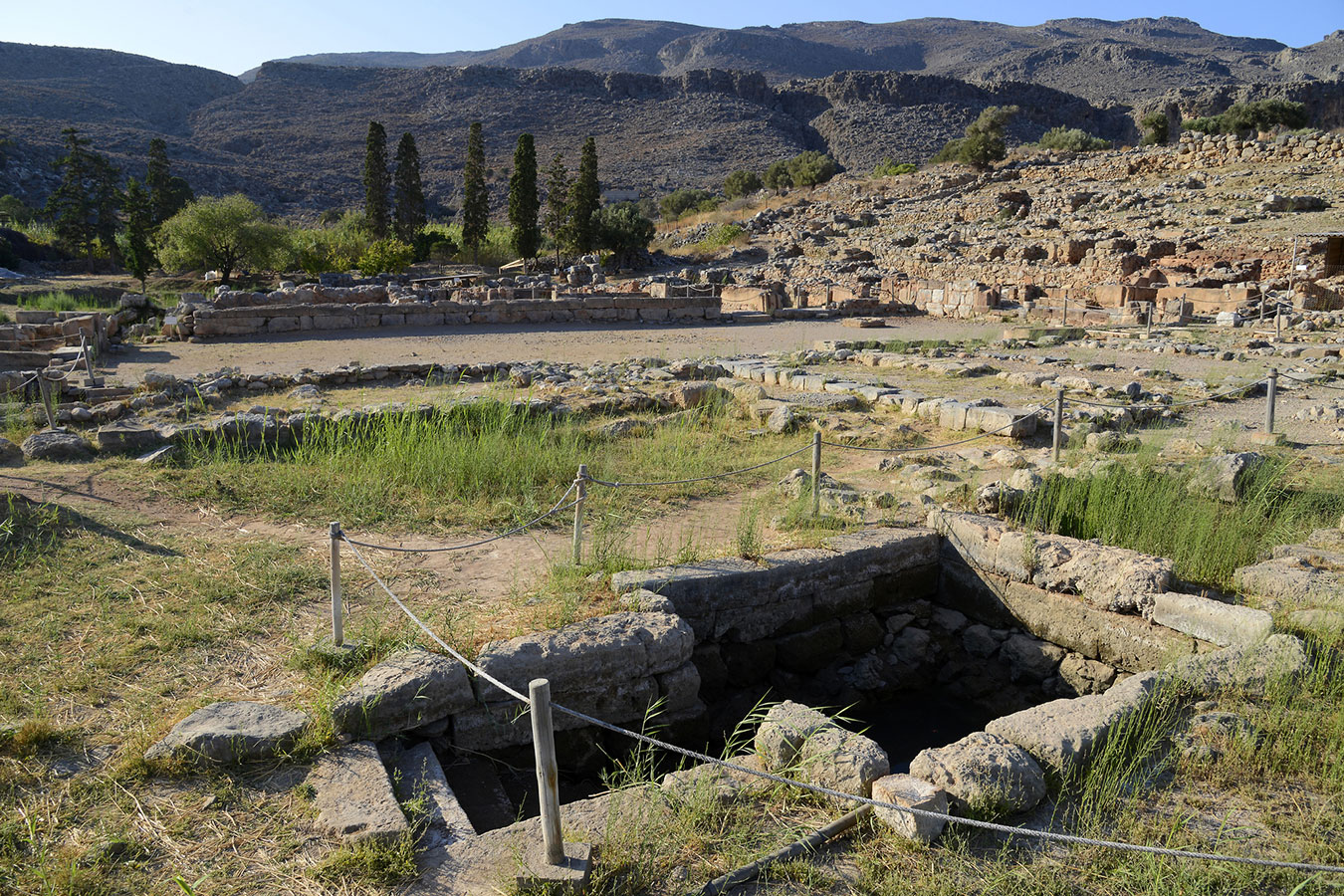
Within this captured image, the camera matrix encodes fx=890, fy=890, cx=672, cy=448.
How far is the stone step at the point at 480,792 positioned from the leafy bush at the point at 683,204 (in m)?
52.8

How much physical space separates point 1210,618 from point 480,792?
4.21 metres

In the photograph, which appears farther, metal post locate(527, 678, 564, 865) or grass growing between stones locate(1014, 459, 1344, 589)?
grass growing between stones locate(1014, 459, 1344, 589)

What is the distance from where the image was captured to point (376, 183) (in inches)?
1485

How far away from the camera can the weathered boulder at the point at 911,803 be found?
3.37 metres

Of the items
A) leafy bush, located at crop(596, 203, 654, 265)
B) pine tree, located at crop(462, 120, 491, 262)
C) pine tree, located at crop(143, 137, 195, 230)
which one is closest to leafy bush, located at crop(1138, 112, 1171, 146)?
leafy bush, located at crop(596, 203, 654, 265)

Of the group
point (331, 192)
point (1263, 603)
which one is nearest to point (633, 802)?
point (1263, 603)

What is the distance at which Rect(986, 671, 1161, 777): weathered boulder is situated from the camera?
3.88m

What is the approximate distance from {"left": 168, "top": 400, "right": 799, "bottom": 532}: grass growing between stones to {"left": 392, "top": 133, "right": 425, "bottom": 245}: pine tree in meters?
31.2

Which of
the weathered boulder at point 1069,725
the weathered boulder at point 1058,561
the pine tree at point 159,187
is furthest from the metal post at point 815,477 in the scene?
the pine tree at point 159,187

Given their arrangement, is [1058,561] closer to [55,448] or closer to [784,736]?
[784,736]

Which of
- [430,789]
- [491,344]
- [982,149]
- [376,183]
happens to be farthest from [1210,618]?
[982,149]

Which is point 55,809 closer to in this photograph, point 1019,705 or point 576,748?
point 576,748

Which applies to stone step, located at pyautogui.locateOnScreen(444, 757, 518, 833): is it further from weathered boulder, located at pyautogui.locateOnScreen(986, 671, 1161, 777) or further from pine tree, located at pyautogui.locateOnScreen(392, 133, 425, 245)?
pine tree, located at pyautogui.locateOnScreen(392, 133, 425, 245)

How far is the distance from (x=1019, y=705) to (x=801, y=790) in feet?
10.1
